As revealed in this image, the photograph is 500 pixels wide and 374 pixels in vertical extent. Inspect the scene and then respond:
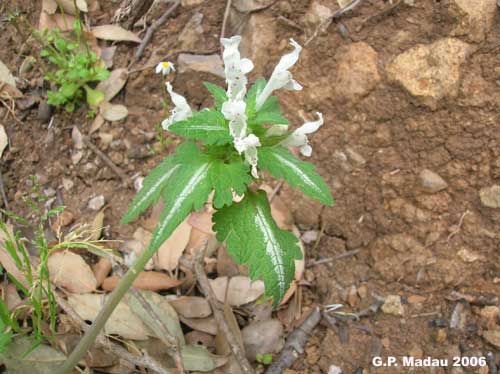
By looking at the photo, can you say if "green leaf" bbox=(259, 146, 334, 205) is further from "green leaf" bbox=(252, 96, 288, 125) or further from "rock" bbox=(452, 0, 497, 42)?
"rock" bbox=(452, 0, 497, 42)

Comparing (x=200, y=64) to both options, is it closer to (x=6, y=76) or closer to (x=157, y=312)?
(x=6, y=76)

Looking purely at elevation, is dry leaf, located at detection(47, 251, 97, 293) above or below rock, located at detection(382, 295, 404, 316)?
above

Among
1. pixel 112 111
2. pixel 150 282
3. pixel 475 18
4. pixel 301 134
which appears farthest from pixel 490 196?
pixel 112 111

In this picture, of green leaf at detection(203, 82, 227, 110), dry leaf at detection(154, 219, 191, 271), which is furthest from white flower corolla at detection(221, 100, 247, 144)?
dry leaf at detection(154, 219, 191, 271)

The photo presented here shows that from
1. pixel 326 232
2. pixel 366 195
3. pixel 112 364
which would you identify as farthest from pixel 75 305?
pixel 366 195

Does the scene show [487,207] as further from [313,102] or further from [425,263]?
[313,102]

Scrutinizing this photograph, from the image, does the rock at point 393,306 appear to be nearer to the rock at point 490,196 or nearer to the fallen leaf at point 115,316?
the rock at point 490,196

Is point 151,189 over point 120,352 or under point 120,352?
over
